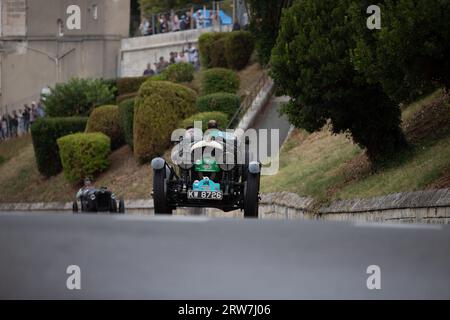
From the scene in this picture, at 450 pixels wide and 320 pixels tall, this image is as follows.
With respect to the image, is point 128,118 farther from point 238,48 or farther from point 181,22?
point 181,22

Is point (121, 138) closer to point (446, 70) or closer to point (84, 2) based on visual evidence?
point (84, 2)

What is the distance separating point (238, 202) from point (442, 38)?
4811 mm

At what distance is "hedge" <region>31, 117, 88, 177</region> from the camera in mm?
56281

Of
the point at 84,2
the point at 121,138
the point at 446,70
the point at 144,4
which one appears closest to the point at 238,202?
the point at 446,70

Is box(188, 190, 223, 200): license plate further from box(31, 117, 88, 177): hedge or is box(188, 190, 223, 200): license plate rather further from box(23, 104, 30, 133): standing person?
box(23, 104, 30, 133): standing person

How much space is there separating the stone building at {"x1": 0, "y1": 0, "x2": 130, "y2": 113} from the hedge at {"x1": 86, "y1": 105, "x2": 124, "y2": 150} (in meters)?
17.6

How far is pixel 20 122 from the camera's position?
6606 centimetres

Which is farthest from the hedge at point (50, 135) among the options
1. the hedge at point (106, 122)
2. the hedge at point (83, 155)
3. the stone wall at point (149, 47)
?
the stone wall at point (149, 47)

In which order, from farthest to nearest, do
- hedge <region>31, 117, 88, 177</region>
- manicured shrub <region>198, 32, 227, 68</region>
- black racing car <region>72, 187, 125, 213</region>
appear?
manicured shrub <region>198, 32, 227, 68</region> → hedge <region>31, 117, 88, 177</region> → black racing car <region>72, 187, 125, 213</region>

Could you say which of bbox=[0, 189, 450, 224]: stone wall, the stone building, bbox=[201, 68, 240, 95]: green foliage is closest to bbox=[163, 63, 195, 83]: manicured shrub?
bbox=[201, 68, 240, 95]: green foliage

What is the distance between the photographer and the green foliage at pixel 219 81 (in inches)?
2106

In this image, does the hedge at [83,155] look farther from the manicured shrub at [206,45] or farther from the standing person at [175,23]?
the standing person at [175,23]

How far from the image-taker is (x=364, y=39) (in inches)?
1198
